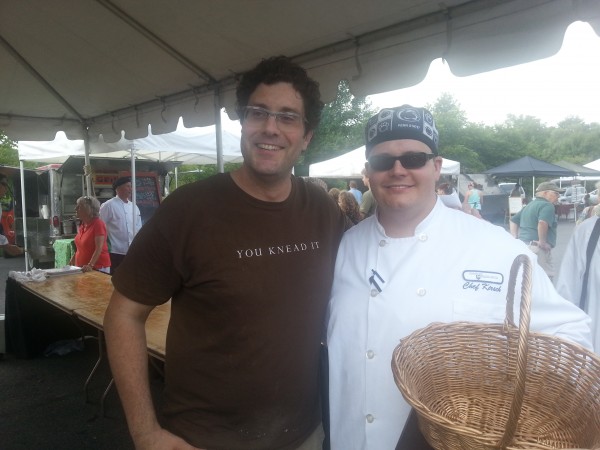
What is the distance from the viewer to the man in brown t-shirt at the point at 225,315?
1414 millimetres

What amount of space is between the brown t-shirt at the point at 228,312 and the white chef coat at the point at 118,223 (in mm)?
5788

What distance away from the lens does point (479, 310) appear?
133cm

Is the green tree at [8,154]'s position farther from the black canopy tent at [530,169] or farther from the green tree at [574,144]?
the green tree at [574,144]

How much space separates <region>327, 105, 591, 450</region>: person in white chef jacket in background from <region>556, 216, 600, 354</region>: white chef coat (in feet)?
2.86

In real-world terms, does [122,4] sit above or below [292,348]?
above

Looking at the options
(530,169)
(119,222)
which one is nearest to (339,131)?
(530,169)

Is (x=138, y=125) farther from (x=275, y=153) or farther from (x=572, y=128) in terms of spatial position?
(x=572, y=128)

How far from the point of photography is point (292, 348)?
148 cm

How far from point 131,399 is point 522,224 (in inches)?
293

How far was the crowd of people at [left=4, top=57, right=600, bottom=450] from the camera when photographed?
1.38 m

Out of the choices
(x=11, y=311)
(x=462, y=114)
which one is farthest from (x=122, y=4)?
(x=462, y=114)

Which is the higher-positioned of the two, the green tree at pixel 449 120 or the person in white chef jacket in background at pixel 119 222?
the green tree at pixel 449 120

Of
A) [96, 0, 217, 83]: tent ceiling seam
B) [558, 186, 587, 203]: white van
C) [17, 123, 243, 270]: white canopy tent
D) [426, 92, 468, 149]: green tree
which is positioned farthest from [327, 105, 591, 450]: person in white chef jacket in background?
[426, 92, 468, 149]: green tree

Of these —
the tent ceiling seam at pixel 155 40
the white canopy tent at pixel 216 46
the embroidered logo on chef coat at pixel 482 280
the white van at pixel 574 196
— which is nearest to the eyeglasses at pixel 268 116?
the embroidered logo on chef coat at pixel 482 280
